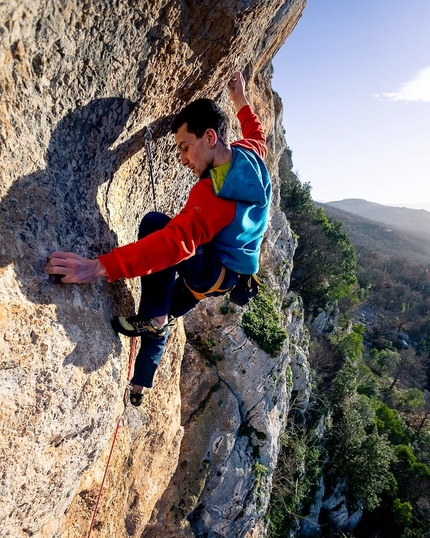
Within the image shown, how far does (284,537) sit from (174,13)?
18239 mm

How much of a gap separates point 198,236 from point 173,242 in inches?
10.1

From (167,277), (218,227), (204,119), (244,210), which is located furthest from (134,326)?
(204,119)

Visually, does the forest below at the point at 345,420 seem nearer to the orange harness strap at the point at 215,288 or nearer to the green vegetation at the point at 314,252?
the green vegetation at the point at 314,252

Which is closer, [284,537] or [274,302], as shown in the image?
[274,302]

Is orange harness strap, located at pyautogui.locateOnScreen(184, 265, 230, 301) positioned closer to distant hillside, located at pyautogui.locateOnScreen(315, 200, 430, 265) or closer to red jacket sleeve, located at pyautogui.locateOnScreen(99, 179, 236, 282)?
red jacket sleeve, located at pyautogui.locateOnScreen(99, 179, 236, 282)

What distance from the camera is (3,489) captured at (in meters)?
2.46

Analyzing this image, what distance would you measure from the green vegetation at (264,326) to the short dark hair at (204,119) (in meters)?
8.42

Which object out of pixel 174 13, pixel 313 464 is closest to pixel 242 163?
pixel 174 13

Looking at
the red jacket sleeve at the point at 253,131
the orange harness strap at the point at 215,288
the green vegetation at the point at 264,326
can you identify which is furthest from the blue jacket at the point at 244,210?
the green vegetation at the point at 264,326

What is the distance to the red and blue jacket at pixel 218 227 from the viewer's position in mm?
2512

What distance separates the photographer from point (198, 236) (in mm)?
2725

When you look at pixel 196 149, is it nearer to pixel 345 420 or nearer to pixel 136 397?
pixel 136 397

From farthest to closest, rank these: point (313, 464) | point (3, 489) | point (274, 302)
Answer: point (313, 464)
point (274, 302)
point (3, 489)

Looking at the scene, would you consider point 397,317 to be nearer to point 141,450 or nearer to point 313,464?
point 313,464
